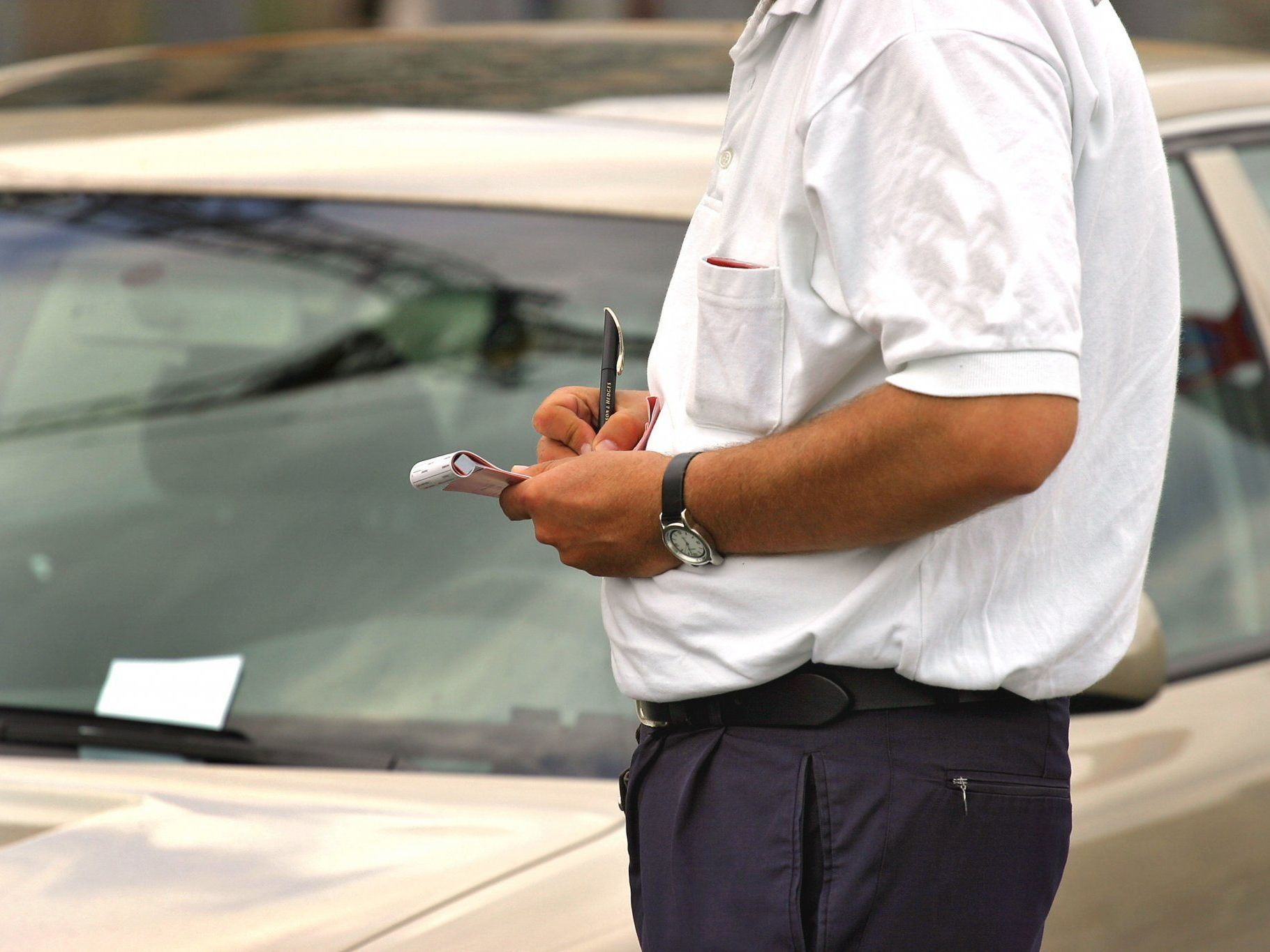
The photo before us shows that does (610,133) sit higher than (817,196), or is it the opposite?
(817,196)

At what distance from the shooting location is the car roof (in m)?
2.02

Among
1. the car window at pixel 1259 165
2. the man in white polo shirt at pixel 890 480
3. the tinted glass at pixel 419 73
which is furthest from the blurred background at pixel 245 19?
the man in white polo shirt at pixel 890 480

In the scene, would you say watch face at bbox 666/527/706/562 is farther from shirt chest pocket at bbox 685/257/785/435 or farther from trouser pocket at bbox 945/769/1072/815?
trouser pocket at bbox 945/769/1072/815

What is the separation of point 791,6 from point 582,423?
437mm

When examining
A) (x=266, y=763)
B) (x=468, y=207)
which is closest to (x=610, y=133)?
(x=468, y=207)

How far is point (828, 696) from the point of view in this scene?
1131mm

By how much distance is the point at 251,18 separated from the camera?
413 inches

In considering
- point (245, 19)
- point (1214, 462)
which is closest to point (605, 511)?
point (1214, 462)

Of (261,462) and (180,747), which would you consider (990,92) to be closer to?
(180,747)

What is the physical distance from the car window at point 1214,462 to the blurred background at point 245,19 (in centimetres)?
778

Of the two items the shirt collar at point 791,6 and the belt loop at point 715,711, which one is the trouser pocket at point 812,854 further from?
the shirt collar at point 791,6

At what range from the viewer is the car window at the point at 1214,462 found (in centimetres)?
210

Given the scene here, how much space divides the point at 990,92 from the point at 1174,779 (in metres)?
1.14

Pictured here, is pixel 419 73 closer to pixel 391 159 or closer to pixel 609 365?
pixel 391 159
